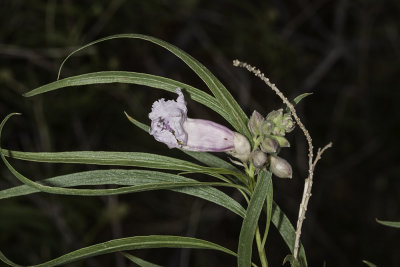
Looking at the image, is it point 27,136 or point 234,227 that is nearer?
point 27,136

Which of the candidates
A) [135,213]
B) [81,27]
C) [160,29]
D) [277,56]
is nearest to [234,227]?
[135,213]

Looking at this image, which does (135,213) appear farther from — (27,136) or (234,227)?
(27,136)

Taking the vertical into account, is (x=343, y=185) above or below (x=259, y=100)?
below

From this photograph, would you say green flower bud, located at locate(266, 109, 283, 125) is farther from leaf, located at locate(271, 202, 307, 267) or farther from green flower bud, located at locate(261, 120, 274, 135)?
leaf, located at locate(271, 202, 307, 267)

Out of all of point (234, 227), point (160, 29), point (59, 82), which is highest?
point (160, 29)

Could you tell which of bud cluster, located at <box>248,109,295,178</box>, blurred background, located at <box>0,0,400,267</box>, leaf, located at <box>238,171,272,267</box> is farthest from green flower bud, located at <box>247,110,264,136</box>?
blurred background, located at <box>0,0,400,267</box>

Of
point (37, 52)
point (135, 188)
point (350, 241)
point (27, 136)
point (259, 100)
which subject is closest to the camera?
point (135, 188)

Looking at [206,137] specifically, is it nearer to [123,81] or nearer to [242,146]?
[242,146]
